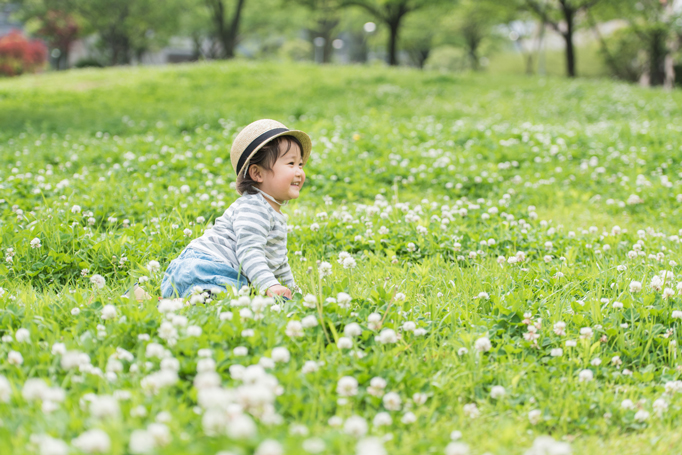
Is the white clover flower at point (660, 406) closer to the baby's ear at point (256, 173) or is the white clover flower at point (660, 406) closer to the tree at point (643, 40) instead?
→ the baby's ear at point (256, 173)

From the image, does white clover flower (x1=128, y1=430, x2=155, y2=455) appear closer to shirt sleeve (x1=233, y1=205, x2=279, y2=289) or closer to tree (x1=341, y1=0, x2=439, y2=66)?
shirt sleeve (x1=233, y1=205, x2=279, y2=289)

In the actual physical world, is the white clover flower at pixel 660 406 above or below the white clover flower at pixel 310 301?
below

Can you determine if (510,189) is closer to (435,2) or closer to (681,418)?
(681,418)

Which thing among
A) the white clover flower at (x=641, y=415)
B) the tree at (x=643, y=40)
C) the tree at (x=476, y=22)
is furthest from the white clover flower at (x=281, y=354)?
the tree at (x=643, y=40)

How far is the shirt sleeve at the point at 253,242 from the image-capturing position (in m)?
3.66

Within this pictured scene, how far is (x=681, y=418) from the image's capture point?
8.77 ft

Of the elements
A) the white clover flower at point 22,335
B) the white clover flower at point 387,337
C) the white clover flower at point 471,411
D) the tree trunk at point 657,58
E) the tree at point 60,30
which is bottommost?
the white clover flower at point 471,411

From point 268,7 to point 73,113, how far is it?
1337 inches

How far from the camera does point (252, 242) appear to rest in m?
3.76

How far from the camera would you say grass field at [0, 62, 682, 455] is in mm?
2176

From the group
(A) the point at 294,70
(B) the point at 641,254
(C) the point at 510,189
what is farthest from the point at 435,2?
(B) the point at 641,254

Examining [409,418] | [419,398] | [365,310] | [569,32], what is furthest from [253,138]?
[569,32]

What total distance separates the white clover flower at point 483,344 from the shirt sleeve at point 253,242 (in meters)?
1.43

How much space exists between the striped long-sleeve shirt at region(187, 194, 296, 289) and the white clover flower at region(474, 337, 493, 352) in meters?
1.43
